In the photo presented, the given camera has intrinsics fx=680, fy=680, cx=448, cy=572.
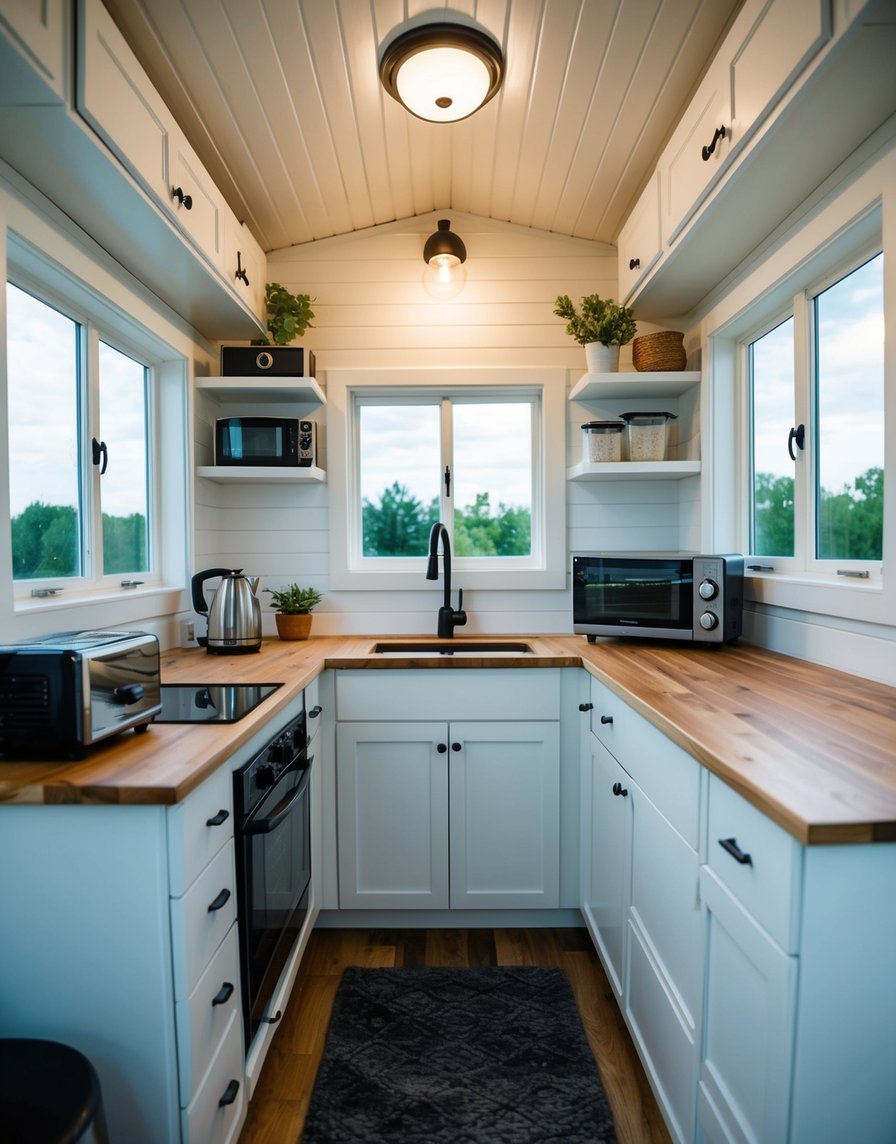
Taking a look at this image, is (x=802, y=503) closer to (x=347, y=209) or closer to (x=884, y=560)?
(x=884, y=560)

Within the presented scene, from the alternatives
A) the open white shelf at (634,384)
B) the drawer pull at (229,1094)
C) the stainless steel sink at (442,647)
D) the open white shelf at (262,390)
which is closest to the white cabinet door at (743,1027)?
the drawer pull at (229,1094)

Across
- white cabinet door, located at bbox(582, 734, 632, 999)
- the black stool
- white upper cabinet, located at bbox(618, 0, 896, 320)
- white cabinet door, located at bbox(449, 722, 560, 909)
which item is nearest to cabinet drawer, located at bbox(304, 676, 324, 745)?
white cabinet door, located at bbox(449, 722, 560, 909)

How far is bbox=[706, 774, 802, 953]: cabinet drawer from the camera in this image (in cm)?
89

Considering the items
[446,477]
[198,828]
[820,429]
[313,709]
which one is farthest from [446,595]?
[198,828]

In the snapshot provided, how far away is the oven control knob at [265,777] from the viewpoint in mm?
1481

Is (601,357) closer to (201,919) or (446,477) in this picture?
(446,477)

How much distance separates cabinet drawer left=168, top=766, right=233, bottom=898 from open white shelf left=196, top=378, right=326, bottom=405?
5.35 feet

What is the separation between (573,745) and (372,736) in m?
0.66

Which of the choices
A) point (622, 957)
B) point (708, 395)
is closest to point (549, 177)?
point (708, 395)

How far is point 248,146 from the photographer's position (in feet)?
6.96

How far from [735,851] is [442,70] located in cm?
190

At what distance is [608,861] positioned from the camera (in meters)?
1.87

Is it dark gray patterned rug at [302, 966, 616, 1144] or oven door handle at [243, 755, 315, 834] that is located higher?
oven door handle at [243, 755, 315, 834]

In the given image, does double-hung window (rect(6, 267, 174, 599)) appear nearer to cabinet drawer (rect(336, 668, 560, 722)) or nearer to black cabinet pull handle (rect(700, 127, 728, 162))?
cabinet drawer (rect(336, 668, 560, 722))
